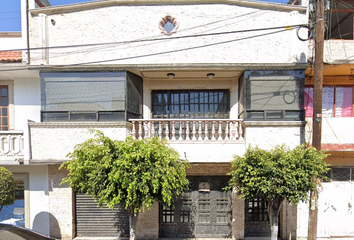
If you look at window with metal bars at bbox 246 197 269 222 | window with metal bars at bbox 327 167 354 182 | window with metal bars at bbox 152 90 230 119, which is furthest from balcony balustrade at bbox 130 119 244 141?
window with metal bars at bbox 327 167 354 182

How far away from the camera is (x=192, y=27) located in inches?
226

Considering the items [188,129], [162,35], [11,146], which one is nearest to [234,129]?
[188,129]

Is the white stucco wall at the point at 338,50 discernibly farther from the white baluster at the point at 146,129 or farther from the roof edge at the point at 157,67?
the white baluster at the point at 146,129

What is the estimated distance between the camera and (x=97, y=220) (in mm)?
6215

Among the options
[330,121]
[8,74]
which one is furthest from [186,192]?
[8,74]

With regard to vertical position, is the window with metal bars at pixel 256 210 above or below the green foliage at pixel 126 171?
below

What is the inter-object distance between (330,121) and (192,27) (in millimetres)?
5302

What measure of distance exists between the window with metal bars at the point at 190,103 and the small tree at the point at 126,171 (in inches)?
108

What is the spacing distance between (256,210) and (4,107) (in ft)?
31.3

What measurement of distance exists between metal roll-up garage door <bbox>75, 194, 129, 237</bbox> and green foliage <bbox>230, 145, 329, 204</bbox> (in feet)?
14.2

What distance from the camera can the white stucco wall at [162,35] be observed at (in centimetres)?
566

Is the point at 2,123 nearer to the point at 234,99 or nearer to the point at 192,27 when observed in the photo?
the point at 192,27

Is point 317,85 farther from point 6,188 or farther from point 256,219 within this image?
point 6,188

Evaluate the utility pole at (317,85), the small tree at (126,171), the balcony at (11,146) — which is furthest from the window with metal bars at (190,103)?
the balcony at (11,146)
